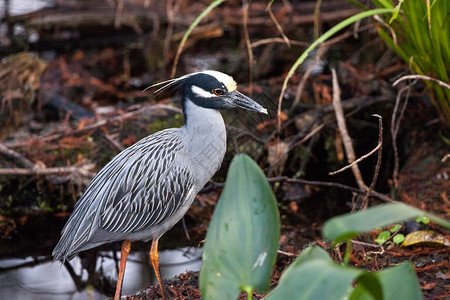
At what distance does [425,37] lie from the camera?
369 cm

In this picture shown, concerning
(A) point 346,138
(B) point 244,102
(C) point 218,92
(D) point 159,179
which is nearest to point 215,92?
(C) point 218,92

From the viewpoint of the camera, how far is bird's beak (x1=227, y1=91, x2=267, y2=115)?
11.4ft

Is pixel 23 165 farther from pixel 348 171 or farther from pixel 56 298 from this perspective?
pixel 348 171

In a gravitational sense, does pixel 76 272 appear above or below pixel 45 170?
below

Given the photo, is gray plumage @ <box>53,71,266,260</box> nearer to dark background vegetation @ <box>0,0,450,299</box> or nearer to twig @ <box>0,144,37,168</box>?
dark background vegetation @ <box>0,0,450,299</box>

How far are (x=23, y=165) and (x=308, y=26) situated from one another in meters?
4.19

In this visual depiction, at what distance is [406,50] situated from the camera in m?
3.88

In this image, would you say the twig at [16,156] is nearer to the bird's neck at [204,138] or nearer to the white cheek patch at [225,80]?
the bird's neck at [204,138]

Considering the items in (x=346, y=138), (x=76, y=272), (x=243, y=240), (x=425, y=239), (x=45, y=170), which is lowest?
(x=76, y=272)

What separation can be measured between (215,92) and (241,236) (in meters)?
1.32

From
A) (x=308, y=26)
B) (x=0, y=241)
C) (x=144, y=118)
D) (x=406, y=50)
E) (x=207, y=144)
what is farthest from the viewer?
(x=308, y=26)

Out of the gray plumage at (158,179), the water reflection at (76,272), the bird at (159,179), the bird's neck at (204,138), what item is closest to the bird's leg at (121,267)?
the bird at (159,179)

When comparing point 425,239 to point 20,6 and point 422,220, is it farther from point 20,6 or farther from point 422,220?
point 20,6

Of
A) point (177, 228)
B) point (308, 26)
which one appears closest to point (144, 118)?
point (177, 228)
